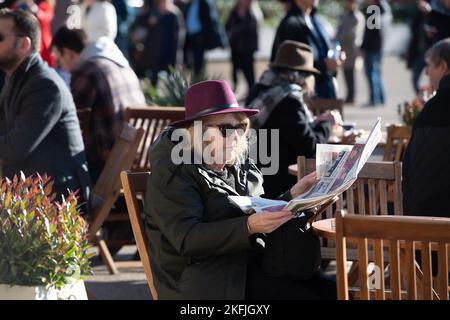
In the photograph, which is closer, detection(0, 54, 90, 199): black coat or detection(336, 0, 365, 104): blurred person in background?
detection(0, 54, 90, 199): black coat

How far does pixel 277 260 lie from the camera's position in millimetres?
4121

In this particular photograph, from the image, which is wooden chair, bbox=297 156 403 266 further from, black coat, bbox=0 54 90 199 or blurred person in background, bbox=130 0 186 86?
blurred person in background, bbox=130 0 186 86

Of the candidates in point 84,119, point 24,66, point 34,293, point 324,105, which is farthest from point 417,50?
point 34,293

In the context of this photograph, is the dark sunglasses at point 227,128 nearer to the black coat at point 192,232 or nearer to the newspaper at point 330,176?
the black coat at point 192,232

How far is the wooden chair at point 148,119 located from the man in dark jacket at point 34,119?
1.04 metres

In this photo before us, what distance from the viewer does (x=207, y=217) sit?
4125 millimetres

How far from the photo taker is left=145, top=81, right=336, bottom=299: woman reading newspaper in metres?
3.98

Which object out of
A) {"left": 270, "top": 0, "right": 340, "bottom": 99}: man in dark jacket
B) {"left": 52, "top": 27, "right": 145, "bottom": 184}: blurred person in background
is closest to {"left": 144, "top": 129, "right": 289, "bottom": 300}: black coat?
{"left": 52, "top": 27, "right": 145, "bottom": 184}: blurred person in background

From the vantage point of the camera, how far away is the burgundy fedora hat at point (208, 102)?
4.24m

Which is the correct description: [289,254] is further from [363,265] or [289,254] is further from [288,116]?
[288,116]

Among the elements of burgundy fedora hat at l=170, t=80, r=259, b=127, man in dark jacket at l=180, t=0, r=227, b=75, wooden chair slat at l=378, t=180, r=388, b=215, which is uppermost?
burgundy fedora hat at l=170, t=80, r=259, b=127

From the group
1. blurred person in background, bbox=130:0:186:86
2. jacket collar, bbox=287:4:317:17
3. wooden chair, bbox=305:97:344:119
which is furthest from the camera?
blurred person in background, bbox=130:0:186:86

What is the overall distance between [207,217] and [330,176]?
19.1 inches
